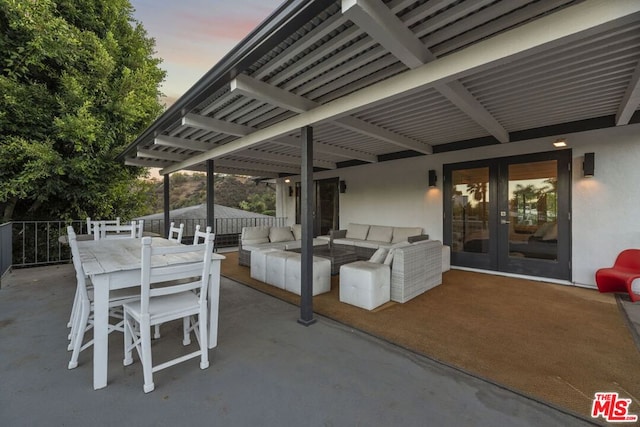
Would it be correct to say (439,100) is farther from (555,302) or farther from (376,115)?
(555,302)

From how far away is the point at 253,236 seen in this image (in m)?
6.30

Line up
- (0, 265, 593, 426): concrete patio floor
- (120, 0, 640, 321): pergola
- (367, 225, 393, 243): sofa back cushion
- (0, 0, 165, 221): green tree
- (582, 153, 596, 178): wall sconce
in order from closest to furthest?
(0, 265, 593, 426): concrete patio floor < (120, 0, 640, 321): pergola < (582, 153, 596, 178): wall sconce < (0, 0, 165, 221): green tree < (367, 225, 393, 243): sofa back cushion

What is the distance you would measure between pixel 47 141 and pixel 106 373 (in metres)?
6.05

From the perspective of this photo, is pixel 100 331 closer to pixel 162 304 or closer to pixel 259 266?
pixel 162 304

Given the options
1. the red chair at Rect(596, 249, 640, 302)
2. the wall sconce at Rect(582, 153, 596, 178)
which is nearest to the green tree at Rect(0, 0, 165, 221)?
the wall sconce at Rect(582, 153, 596, 178)

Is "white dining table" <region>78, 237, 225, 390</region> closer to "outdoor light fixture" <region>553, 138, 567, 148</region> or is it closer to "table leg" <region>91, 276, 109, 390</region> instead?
"table leg" <region>91, 276, 109, 390</region>

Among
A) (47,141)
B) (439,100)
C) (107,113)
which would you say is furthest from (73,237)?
(107,113)

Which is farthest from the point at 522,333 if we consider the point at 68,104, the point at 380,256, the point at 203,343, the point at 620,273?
the point at 68,104

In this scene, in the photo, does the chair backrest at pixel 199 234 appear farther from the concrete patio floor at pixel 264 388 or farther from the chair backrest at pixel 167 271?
the concrete patio floor at pixel 264 388

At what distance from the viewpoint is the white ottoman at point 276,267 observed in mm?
4449

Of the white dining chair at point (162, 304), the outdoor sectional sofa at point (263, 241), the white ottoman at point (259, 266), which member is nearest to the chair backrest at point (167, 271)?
the white dining chair at point (162, 304)

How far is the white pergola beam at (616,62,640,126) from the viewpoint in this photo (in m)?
2.69

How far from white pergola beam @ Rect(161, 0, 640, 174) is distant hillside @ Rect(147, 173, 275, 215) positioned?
19628 millimetres

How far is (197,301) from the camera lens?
2295 millimetres
